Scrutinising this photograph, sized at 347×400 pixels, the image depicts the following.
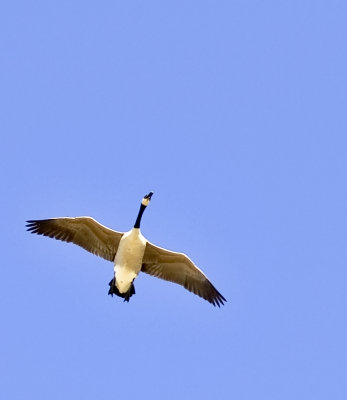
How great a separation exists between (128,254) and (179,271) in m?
1.99

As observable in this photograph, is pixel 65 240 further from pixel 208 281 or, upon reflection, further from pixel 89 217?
pixel 208 281

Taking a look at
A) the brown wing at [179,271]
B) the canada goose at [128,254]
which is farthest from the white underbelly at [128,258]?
the brown wing at [179,271]

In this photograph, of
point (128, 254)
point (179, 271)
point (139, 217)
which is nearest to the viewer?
point (128, 254)

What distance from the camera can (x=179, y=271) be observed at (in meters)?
25.2

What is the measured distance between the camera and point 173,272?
25.3 metres

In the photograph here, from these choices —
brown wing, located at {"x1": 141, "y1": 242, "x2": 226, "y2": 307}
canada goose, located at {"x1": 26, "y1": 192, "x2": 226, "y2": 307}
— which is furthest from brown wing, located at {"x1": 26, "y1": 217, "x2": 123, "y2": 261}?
brown wing, located at {"x1": 141, "y1": 242, "x2": 226, "y2": 307}

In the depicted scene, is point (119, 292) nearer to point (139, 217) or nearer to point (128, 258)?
point (128, 258)

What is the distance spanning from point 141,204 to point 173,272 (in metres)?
2.30

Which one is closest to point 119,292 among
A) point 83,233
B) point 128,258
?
point 128,258

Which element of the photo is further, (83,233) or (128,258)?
(83,233)

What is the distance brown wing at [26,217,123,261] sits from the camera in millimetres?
24484

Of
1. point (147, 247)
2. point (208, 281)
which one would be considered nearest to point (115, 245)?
point (147, 247)

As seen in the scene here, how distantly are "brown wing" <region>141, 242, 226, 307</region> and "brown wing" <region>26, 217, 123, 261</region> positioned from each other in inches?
43.2

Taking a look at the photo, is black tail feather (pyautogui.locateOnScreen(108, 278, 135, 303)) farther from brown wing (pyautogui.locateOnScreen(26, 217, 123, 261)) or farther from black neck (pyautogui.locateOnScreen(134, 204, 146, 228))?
black neck (pyautogui.locateOnScreen(134, 204, 146, 228))
